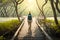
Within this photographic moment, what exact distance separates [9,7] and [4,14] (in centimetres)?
375

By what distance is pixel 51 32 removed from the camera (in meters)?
21.4

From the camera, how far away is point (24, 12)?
65250 mm

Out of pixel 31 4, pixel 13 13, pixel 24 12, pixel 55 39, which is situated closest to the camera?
pixel 55 39

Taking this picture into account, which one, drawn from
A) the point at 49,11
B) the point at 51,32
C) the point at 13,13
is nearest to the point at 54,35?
the point at 51,32

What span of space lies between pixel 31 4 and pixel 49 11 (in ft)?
21.8

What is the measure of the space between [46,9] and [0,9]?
1303cm

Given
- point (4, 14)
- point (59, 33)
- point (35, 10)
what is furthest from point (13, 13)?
point (59, 33)

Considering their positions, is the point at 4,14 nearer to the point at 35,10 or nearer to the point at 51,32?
the point at 35,10

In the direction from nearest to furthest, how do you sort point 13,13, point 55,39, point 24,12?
point 55,39
point 13,13
point 24,12

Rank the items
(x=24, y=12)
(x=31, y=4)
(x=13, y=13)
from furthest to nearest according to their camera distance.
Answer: (x=31, y=4) → (x=24, y=12) → (x=13, y=13)

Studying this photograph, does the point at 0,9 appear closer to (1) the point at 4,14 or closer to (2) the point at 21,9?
(1) the point at 4,14

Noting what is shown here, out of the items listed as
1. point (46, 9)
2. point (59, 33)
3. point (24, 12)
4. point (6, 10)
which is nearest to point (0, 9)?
point (6, 10)

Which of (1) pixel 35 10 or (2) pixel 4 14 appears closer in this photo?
(2) pixel 4 14

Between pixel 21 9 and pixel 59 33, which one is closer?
pixel 59 33
